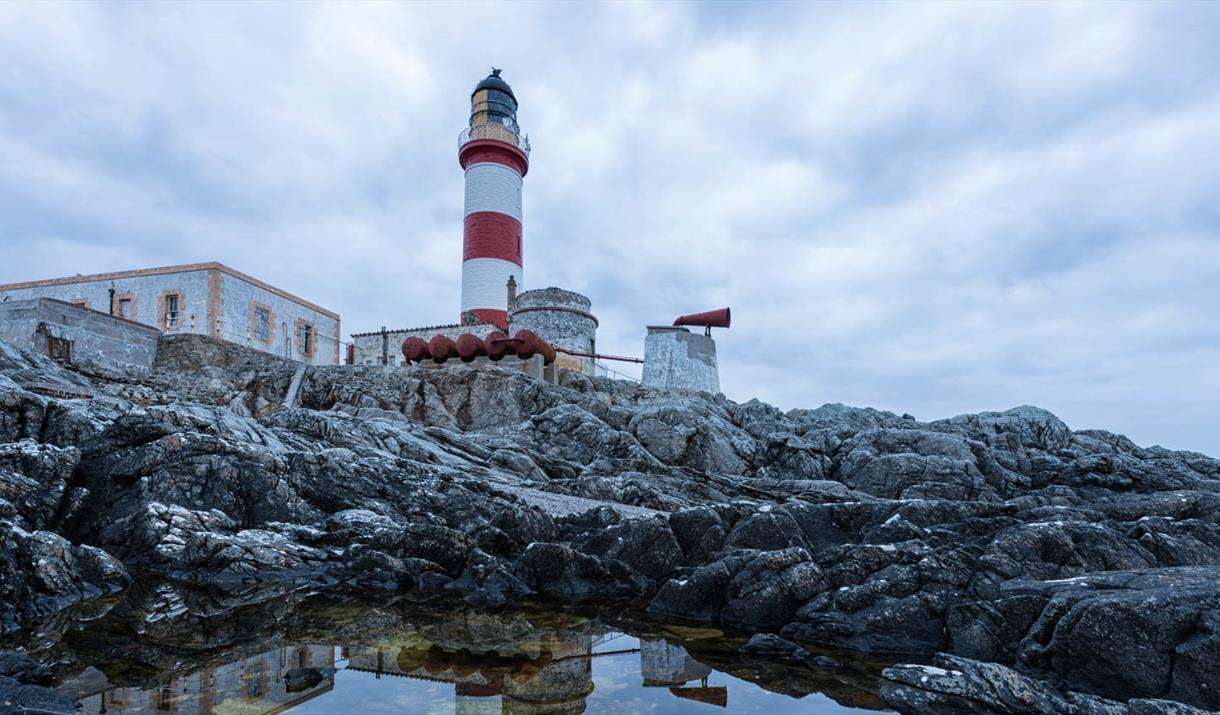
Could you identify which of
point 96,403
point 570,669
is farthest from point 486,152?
point 570,669

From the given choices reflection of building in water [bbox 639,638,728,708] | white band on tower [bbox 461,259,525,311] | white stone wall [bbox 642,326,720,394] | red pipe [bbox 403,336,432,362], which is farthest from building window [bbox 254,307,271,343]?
reflection of building in water [bbox 639,638,728,708]

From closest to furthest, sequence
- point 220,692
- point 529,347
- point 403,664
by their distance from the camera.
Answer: point 220,692, point 403,664, point 529,347

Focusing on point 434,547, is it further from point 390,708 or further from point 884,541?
point 884,541

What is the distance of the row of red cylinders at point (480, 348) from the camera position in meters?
30.2

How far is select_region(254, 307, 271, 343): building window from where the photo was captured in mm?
35500

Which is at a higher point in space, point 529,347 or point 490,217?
point 490,217

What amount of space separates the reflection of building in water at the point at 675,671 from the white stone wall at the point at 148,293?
107 ft

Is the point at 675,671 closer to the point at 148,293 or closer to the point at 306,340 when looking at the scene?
the point at 148,293

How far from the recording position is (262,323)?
118 ft

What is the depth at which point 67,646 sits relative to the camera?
7590 millimetres

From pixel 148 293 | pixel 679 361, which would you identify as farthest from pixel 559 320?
pixel 148 293

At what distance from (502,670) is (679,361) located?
30020mm

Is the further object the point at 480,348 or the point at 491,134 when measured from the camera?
the point at 491,134

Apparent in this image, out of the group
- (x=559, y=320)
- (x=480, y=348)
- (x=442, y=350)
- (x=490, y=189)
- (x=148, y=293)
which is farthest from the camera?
(x=490, y=189)
